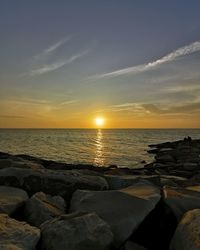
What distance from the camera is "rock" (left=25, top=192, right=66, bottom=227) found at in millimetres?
5242

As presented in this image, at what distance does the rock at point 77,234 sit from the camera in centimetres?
418

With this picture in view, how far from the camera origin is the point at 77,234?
4227mm

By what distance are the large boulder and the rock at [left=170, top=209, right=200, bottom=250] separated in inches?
113

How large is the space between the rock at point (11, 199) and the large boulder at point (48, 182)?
0.42 metres

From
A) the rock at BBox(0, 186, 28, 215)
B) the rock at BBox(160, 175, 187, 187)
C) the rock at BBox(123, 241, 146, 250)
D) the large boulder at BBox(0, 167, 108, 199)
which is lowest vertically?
the rock at BBox(123, 241, 146, 250)

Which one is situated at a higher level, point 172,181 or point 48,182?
point 48,182

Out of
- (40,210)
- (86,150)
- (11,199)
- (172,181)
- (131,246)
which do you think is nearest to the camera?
(131,246)

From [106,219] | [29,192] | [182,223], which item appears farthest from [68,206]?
[182,223]

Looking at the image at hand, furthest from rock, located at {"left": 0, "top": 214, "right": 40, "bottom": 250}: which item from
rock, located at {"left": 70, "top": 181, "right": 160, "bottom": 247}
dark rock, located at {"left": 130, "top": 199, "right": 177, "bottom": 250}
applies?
dark rock, located at {"left": 130, "top": 199, "right": 177, "bottom": 250}

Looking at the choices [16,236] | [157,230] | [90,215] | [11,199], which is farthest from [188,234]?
[11,199]

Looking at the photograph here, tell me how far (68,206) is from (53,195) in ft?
1.87

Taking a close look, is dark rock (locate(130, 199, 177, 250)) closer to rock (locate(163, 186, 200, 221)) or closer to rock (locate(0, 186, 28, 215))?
rock (locate(163, 186, 200, 221))

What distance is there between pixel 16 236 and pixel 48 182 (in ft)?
9.81

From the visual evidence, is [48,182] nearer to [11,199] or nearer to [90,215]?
[11,199]
